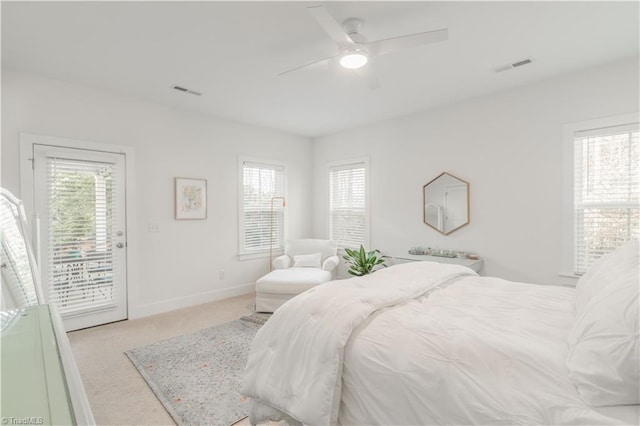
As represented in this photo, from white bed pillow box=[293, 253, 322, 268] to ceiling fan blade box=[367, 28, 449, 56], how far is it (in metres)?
3.01

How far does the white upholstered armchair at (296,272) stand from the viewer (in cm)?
369

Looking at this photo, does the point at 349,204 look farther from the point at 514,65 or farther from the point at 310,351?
the point at 310,351

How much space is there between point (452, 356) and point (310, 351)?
62cm

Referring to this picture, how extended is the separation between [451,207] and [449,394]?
3082 mm

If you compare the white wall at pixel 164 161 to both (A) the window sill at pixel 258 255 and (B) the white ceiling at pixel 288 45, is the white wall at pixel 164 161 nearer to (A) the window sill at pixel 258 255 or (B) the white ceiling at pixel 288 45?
(A) the window sill at pixel 258 255

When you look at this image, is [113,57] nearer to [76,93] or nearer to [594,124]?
[76,93]

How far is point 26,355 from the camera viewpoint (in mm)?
805

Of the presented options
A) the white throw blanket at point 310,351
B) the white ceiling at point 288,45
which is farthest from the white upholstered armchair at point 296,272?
the white ceiling at point 288,45

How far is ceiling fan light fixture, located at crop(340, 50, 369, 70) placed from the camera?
2148mm

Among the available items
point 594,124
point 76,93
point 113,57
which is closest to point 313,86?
point 113,57

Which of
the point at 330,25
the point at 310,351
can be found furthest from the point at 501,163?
the point at 310,351

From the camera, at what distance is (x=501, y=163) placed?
11.3 feet

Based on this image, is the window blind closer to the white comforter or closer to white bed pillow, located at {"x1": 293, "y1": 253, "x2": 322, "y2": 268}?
the white comforter

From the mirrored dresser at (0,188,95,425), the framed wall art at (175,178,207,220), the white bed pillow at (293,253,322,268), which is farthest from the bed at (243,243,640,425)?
the framed wall art at (175,178,207,220)
